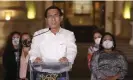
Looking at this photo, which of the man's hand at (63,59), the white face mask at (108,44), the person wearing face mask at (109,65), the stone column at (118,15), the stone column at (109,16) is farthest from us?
the stone column at (109,16)

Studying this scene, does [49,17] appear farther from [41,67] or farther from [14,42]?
[14,42]

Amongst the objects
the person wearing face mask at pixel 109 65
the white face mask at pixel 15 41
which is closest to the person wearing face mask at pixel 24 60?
the white face mask at pixel 15 41

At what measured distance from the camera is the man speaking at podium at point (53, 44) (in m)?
3.53

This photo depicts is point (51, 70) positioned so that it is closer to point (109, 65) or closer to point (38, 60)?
point (38, 60)

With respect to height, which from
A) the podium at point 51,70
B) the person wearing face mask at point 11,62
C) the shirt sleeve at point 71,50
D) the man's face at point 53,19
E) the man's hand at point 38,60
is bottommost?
the person wearing face mask at point 11,62

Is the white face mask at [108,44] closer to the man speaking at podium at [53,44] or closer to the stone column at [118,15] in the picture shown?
the man speaking at podium at [53,44]

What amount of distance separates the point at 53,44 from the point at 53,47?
0.09 ft

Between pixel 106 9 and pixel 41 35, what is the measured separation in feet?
39.5

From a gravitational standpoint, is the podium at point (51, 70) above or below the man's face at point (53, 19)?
below

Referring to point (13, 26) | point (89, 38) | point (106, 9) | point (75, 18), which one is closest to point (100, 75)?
point (13, 26)

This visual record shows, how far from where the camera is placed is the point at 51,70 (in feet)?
11.6

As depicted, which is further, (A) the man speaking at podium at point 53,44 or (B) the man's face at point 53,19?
(B) the man's face at point 53,19

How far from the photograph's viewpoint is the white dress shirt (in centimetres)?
353

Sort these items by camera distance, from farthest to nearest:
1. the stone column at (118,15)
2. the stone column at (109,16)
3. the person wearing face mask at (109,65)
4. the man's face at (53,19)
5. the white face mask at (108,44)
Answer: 1. the stone column at (109,16)
2. the stone column at (118,15)
3. the white face mask at (108,44)
4. the person wearing face mask at (109,65)
5. the man's face at (53,19)
